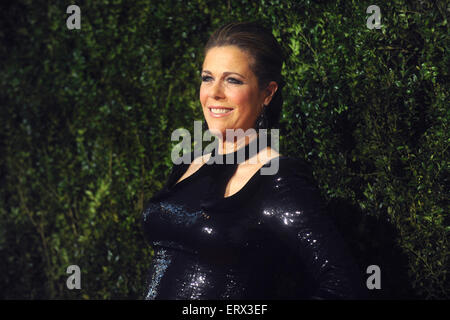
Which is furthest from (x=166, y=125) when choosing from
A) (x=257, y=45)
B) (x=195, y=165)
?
(x=257, y=45)

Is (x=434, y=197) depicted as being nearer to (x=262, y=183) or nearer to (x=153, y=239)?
(x=262, y=183)

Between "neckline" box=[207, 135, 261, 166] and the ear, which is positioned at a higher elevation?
the ear

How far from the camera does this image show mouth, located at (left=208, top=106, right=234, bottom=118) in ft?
8.06

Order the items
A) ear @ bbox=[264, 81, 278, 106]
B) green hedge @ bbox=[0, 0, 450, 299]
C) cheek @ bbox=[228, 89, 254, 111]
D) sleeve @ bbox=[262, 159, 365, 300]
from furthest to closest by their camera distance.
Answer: green hedge @ bbox=[0, 0, 450, 299] → ear @ bbox=[264, 81, 278, 106] → cheek @ bbox=[228, 89, 254, 111] → sleeve @ bbox=[262, 159, 365, 300]

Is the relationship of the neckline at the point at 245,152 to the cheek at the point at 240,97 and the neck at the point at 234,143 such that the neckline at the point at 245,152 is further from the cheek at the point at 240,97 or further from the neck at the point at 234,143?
the cheek at the point at 240,97

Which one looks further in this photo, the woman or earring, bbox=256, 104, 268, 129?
earring, bbox=256, 104, 268, 129

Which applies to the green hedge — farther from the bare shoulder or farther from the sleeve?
the sleeve

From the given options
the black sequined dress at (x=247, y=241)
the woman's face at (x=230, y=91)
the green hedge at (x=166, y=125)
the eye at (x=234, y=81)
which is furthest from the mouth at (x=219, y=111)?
the green hedge at (x=166, y=125)

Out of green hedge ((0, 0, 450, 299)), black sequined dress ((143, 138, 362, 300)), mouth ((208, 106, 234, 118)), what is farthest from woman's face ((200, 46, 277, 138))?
green hedge ((0, 0, 450, 299))

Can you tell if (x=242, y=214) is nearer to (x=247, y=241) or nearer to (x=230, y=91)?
(x=247, y=241)

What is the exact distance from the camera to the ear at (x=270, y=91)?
99.4 inches

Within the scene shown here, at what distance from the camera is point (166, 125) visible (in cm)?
372

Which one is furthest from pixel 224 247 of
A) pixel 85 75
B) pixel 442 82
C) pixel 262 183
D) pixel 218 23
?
pixel 85 75
